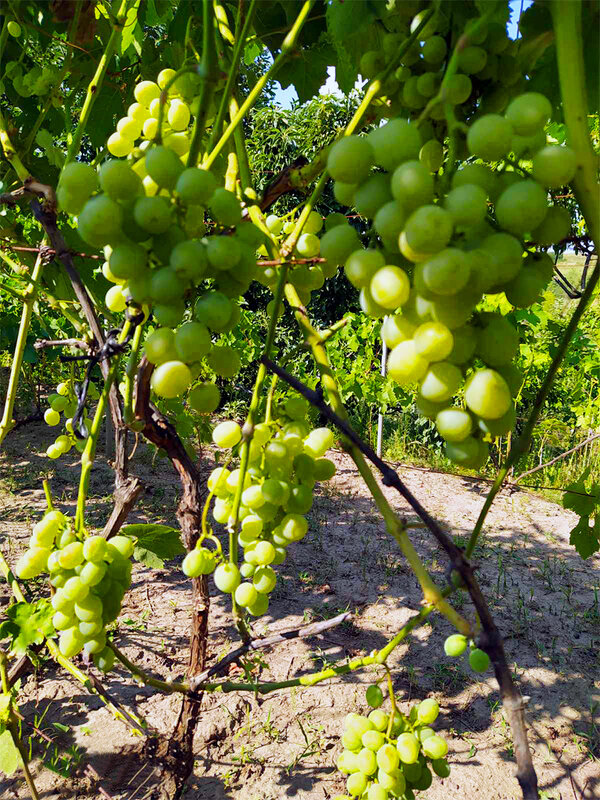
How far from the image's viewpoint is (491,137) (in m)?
0.47

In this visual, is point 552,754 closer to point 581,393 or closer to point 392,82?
point 392,82

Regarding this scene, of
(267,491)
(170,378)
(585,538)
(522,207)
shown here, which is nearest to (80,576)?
(267,491)

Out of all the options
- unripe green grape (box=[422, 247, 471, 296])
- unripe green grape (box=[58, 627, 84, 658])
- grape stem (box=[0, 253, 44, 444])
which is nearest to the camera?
unripe green grape (box=[422, 247, 471, 296])

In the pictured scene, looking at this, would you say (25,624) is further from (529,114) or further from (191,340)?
(529,114)

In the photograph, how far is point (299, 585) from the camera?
132 inches

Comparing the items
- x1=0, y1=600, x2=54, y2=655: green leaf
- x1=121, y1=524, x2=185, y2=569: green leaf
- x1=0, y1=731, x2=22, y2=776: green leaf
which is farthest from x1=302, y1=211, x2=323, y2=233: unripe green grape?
x1=0, y1=731, x2=22, y2=776: green leaf

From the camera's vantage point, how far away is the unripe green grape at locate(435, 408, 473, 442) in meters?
0.52

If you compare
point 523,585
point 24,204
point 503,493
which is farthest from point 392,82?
point 503,493

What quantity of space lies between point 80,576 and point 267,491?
0.30 metres

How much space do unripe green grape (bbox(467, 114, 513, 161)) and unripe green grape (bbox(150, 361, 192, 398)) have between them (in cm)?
33

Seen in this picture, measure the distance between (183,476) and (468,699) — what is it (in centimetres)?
170

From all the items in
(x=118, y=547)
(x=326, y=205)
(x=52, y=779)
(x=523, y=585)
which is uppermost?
(x=326, y=205)

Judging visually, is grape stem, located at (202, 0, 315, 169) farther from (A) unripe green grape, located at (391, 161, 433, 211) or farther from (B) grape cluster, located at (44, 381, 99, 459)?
(B) grape cluster, located at (44, 381, 99, 459)

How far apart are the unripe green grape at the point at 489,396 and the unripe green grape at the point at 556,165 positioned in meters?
0.16
